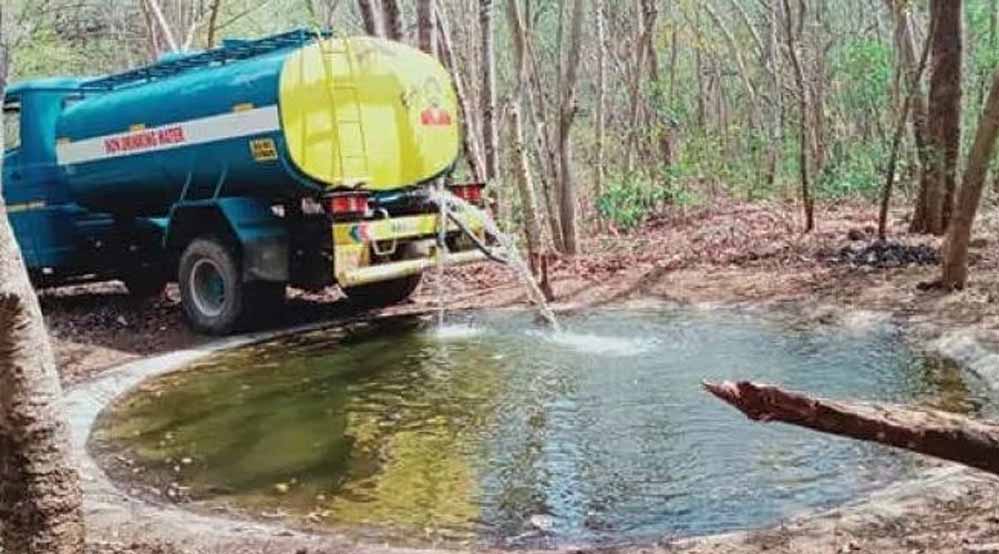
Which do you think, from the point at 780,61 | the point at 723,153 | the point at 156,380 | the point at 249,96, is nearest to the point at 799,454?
the point at 156,380

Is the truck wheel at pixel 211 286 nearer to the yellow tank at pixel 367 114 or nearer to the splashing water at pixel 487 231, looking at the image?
the yellow tank at pixel 367 114

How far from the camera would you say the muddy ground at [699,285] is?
29.9 feet

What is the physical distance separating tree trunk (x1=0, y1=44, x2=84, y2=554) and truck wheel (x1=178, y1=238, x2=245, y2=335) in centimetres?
646

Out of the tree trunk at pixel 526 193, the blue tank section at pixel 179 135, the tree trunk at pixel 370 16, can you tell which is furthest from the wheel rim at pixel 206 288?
the tree trunk at pixel 370 16

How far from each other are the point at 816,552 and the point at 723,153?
1885cm

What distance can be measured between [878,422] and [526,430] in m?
3.28

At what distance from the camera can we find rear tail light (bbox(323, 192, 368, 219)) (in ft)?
31.6

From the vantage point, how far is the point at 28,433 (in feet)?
12.4

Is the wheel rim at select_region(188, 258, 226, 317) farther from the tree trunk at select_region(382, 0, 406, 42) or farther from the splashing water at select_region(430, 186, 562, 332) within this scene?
the tree trunk at select_region(382, 0, 406, 42)

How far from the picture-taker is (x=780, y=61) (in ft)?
78.1

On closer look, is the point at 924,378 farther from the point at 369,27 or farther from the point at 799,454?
the point at 369,27

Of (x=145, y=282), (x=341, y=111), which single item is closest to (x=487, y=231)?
(x=341, y=111)

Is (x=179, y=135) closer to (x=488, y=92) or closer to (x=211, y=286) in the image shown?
(x=211, y=286)

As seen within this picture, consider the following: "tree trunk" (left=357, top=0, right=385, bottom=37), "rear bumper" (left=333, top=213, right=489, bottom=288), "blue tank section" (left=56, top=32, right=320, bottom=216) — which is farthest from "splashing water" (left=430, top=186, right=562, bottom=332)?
"tree trunk" (left=357, top=0, right=385, bottom=37)
